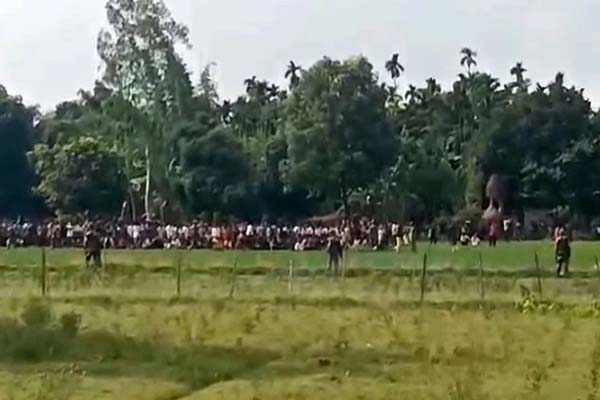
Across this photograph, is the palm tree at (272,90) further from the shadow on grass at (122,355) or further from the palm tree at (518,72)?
the shadow on grass at (122,355)

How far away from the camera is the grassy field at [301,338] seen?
16828mm

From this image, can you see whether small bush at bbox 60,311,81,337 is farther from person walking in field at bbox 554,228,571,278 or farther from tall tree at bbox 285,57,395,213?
tall tree at bbox 285,57,395,213

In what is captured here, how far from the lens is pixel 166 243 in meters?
64.6

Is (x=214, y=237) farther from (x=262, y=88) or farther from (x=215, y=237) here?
(x=262, y=88)

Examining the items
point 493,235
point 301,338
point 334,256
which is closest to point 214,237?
point 493,235

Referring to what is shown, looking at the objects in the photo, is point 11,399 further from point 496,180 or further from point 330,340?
point 496,180

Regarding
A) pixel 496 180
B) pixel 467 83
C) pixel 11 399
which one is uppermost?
pixel 467 83

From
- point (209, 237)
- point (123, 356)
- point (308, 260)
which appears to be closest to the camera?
point (123, 356)

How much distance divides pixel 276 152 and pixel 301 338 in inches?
2905

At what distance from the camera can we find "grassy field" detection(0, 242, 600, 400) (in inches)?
663

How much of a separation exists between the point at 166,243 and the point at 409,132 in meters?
47.9

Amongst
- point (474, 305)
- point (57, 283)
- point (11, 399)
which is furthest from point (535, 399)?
point (57, 283)

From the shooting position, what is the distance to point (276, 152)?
317 feet

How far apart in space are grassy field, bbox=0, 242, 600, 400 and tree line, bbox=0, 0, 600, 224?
45.2 metres
